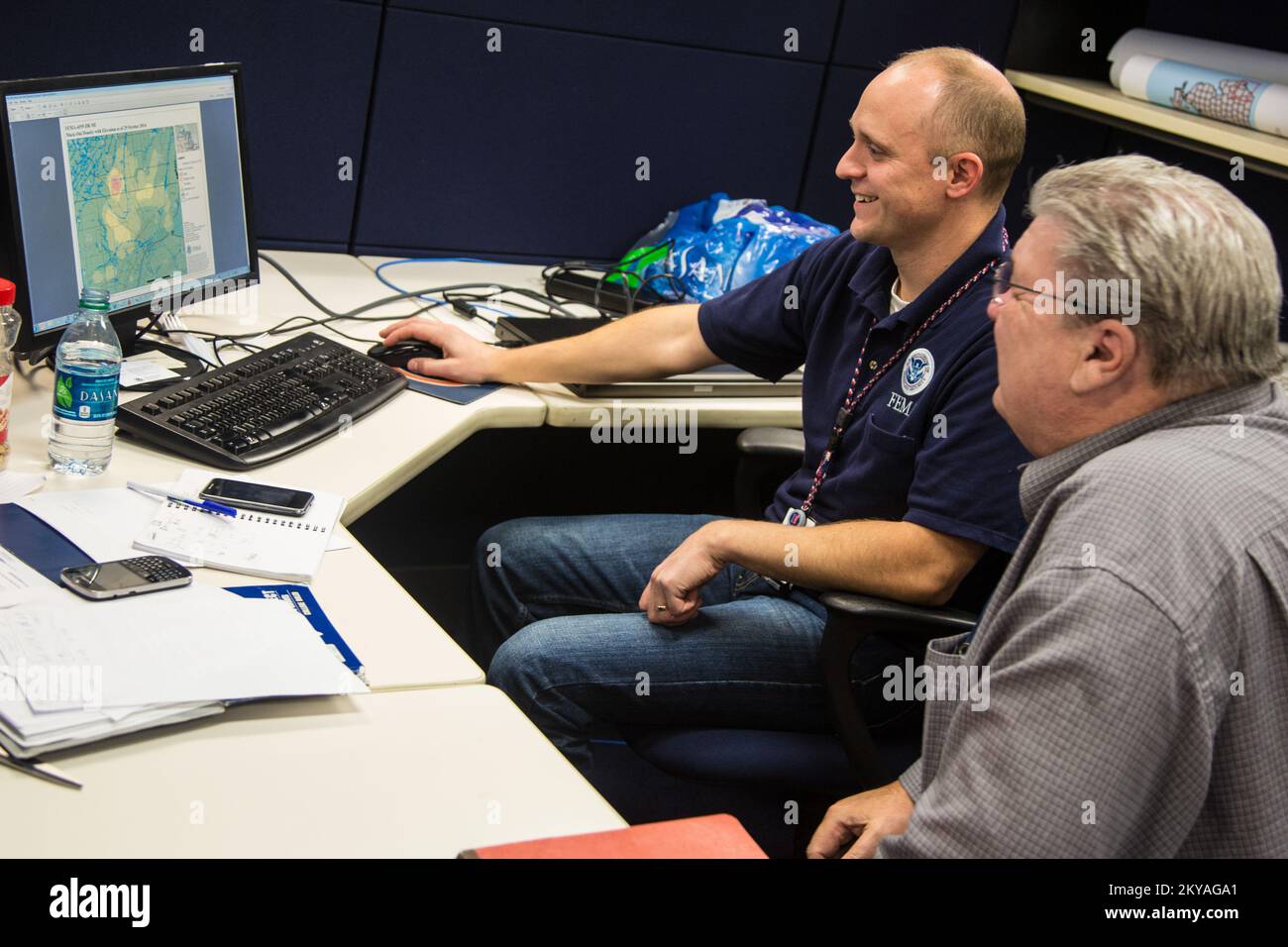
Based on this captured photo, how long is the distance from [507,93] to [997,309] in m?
1.42

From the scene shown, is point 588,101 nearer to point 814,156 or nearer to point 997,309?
point 814,156

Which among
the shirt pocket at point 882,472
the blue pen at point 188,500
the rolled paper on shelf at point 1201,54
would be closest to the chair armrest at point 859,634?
the shirt pocket at point 882,472

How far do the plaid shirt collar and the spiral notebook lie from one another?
724 millimetres

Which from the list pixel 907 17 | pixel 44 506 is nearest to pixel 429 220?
pixel 907 17

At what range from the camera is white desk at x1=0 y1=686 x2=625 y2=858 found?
0.92 meters

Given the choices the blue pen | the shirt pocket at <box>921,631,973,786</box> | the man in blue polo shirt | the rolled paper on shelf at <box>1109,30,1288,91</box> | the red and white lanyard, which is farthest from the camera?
the rolled paper on shelf at <box>1109,30,1288,91</box>

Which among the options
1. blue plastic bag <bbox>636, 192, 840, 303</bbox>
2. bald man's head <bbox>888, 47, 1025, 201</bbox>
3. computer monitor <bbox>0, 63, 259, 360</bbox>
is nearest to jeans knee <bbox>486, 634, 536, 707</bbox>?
computer monitor <bbox>0, 63, 259, 360</bbox>

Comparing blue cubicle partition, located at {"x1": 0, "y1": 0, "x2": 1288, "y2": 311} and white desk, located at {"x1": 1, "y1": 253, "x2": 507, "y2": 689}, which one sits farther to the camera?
blue cubicle partition, located at {"x1": 0, "y1": 0, "x2": 1288, "y2": 311}

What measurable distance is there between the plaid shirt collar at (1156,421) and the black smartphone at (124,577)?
2.59 ft

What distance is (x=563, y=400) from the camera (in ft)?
6.22

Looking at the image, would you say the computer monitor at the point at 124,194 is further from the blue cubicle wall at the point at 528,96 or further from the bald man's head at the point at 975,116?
the bald man's head at the point at 975,116

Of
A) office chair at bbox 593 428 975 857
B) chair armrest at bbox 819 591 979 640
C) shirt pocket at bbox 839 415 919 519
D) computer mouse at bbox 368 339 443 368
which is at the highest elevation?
computer mouse at bbox 368 339 443 368

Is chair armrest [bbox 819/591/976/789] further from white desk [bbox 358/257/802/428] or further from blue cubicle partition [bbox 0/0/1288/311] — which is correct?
blue cubicle partition [bbox 0/0/1288/311]
